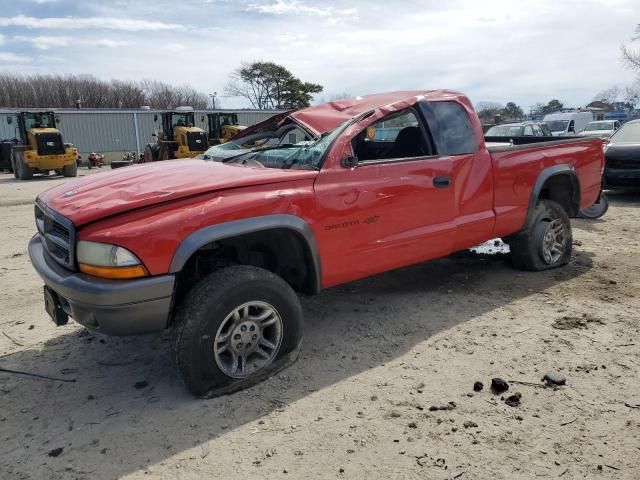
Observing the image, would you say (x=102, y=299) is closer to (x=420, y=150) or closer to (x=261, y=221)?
(x=261, y=221)

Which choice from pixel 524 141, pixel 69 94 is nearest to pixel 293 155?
pixel 524 141

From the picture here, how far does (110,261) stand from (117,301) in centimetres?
22

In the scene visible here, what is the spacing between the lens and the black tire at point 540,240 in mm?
5262

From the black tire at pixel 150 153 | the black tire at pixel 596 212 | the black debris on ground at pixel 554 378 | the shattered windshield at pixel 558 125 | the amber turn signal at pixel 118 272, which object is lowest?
the black debris on ground at pixel 554 378

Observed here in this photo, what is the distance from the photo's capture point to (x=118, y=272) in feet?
9.27

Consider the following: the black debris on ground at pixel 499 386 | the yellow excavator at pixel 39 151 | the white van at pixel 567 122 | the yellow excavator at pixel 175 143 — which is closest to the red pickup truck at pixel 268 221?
the black debris on ground at pixel 499 386

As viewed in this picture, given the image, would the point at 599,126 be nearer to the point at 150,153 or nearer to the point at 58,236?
the point at 150,153

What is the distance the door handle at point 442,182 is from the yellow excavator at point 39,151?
18.5 meters

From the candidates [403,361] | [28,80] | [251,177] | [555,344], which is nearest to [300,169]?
[251,177]

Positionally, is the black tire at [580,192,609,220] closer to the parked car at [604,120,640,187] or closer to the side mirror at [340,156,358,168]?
the parked car at [604,120,640,187]

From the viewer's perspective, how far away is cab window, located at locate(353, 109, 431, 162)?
427 cm

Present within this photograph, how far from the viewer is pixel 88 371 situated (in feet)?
12.0

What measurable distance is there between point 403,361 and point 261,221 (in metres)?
1.42

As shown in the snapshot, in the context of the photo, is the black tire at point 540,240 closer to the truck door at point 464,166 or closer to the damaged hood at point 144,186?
the truck door at point 464,166
